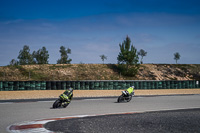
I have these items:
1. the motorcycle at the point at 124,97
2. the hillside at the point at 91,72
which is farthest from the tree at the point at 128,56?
the motorcycle at the point at 124,97

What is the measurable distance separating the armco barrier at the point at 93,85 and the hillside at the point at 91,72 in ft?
81.4

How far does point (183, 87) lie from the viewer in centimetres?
3219

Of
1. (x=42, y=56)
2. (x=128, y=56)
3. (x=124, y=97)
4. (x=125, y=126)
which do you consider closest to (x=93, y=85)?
(x=124, y=97)

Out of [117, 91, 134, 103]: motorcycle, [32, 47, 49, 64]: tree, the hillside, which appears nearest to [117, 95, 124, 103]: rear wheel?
[117, 91, 134, 103]: motorcycle

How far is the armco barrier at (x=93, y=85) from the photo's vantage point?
24.9 meters

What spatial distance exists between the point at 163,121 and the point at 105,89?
66.1 ft

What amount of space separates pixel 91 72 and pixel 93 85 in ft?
113

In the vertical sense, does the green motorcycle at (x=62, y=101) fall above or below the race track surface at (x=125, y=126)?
above

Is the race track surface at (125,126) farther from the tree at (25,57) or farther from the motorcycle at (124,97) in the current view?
the tree at (25,57)

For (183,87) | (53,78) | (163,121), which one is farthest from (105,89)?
(53,78)

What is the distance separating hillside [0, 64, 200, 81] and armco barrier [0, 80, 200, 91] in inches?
977

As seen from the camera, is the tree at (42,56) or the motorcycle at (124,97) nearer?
the motorcycle at (124,97)

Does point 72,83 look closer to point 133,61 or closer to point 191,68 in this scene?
point 133,61

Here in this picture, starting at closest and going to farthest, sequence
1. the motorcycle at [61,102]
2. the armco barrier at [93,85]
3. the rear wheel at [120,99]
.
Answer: the motorcycle at [61,102] → the rear wheel at [120,99] → the armco barrier at [93,85]
